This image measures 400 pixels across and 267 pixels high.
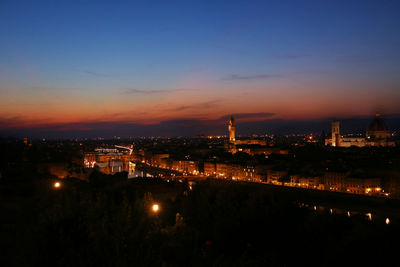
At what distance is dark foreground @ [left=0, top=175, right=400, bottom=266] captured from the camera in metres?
3.53

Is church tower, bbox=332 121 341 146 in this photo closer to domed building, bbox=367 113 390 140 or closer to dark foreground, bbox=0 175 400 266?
domed building, bbox=367 113 390 140

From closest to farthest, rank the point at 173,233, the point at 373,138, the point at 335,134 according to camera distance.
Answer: the point at 173,233 → the point at 373,138 → the point at 335,134

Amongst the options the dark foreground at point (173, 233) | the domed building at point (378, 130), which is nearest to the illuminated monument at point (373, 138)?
the domed building at point (378, 130)

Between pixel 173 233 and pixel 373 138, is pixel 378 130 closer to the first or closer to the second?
pixel 373 138

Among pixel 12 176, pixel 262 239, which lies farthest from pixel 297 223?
pixel 12 176

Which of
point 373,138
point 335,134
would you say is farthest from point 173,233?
point 335,134

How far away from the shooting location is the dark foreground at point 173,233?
353 centimetres

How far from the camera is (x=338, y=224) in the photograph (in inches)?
397

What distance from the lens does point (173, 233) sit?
437 centimetres

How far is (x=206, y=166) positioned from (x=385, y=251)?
35366mm

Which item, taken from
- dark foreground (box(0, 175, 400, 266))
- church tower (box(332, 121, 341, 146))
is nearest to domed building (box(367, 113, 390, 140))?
church tower (box(332, 121, 341, 146))

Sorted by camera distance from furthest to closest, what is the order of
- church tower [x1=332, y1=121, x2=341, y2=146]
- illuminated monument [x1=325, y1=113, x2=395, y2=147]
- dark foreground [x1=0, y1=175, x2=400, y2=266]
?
church tower [x1=332, y1=121, x2=341, y2=146] < illuminated monument [x1=325, y1=113, x2=395, y2=147] < dark foreground [x1=0, y1=175, x2=400, y2=266]

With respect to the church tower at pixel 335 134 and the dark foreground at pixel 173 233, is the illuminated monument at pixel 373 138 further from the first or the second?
the dark foreground at pixel 173 233

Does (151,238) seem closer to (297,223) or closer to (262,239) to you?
(262,239)
